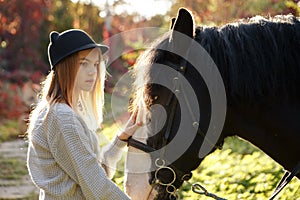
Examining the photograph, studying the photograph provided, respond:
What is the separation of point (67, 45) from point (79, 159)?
577 mm

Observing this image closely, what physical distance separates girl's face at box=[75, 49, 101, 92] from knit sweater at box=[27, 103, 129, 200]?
6.6 inches

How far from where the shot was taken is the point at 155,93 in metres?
2.67

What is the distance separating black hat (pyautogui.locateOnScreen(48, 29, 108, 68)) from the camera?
2769 mm

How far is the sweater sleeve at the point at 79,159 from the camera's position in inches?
101

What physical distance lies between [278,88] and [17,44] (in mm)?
16396

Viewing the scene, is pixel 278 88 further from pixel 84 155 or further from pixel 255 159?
pixel 255 159

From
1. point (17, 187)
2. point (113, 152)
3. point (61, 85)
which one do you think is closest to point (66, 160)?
point (61, 85)

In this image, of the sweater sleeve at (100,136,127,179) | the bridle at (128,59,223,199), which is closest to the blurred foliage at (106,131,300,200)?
the sweater sleeve at (100,136,127,179)

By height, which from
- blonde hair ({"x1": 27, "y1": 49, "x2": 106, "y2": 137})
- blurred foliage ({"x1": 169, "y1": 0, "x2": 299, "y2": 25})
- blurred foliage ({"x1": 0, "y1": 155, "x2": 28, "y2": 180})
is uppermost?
blurred foliage ({"x1": 169, "y1": 0, "x2": 299, "y2": 25})

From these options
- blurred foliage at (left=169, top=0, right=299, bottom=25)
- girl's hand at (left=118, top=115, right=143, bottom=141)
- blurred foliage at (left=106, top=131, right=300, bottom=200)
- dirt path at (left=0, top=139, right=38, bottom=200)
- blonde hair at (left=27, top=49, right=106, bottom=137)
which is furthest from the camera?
blurred foliage at (left=169, top=0, right=299, bottom=25)

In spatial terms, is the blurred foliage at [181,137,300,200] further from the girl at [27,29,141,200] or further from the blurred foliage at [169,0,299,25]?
the blurred foliage at [169,0,299,25]

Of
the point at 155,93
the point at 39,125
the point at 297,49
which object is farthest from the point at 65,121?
the point at 297,49

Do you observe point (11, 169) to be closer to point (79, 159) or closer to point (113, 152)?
point (113, 152)

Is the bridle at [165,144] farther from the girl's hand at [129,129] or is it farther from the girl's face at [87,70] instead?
the girl's face at [87,70]
